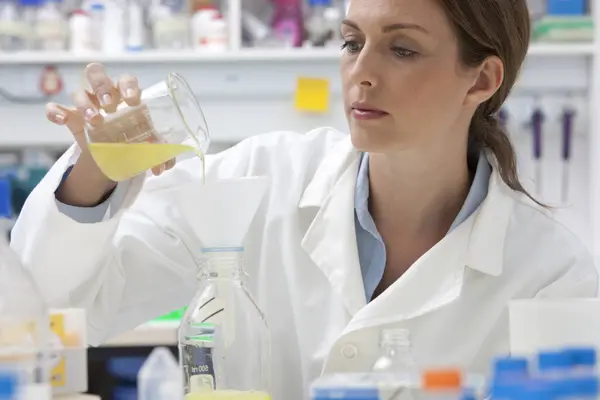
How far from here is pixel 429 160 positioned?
1.64 m

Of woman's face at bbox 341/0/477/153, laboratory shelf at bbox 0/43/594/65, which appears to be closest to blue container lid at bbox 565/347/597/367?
woman's face at bbox 341/0/477/153

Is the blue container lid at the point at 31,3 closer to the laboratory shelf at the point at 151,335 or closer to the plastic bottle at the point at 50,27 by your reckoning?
the plastic bottle at the point at 50,27

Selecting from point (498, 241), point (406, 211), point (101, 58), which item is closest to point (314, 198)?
point (406, 211)

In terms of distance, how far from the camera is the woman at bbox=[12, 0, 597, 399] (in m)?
1.39

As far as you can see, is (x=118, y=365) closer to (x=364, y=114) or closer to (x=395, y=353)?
(x=364, y=114)

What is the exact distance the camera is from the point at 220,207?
118cm

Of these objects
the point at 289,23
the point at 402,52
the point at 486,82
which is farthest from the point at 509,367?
the point at 289,23

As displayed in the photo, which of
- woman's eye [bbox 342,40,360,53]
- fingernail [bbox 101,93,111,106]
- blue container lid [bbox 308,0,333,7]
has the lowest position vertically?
fingernail [bbox 101,93,111,106]

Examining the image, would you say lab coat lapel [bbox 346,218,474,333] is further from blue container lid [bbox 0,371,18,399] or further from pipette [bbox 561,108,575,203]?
pipette [bbox 561,108,575,203]

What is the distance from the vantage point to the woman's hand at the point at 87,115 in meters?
1.29

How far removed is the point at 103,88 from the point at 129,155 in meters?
0.15

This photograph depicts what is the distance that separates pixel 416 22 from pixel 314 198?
1.13 ft

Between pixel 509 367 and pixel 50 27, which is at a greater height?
pixel 50 27

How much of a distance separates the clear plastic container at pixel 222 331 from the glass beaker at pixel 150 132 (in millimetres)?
154
